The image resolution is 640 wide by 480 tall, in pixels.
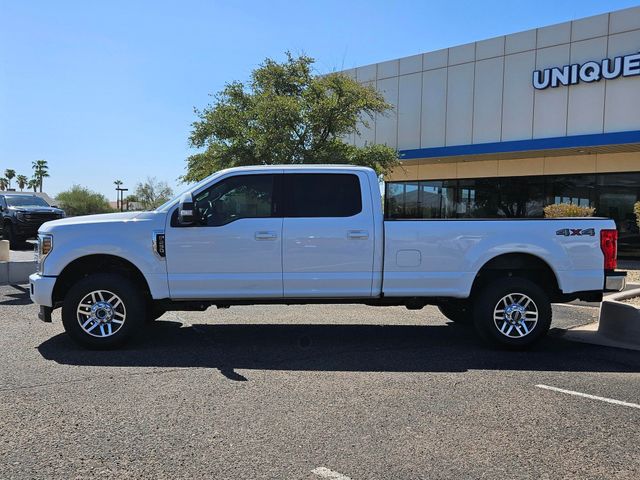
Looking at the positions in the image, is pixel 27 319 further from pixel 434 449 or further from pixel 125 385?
pixel 434 449

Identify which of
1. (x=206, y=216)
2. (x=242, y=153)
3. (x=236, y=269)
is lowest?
(x=236, y=269)

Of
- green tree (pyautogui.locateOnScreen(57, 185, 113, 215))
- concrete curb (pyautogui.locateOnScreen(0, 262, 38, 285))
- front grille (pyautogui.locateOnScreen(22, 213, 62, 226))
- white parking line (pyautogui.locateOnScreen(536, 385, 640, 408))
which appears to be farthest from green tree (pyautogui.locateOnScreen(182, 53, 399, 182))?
green tree (pyautogui.locateOnScreen(57, 185, 113, 215))

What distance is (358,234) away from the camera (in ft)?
21.4

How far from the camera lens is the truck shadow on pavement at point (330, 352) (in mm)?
5945

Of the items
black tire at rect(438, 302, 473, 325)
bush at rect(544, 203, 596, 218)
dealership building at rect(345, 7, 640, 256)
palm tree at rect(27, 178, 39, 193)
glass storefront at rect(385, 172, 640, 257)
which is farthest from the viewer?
palm tree at rect(27, 178, 39, 193)

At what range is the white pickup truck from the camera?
6391 millimetres

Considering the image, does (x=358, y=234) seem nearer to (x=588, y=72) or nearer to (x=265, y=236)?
(x=265, y=236)

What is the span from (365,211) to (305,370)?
2.04 metres

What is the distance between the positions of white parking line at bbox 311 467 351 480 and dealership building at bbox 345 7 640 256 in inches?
581

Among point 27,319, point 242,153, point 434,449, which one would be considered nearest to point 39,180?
point 242,153

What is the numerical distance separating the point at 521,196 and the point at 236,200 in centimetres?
1605

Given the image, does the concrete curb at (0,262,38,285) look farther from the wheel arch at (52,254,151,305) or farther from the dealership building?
the dealership building

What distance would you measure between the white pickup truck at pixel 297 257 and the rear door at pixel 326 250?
0.04 ft

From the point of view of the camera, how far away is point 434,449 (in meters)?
3.83
